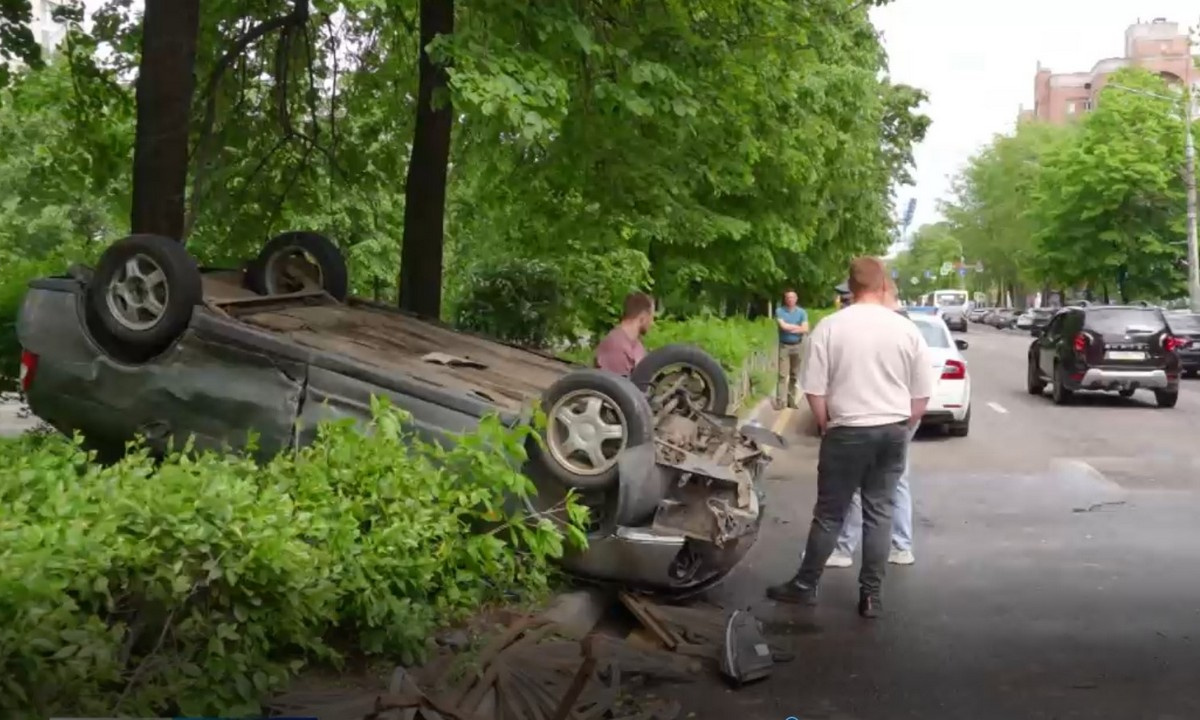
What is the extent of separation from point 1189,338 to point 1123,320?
11.5 meters

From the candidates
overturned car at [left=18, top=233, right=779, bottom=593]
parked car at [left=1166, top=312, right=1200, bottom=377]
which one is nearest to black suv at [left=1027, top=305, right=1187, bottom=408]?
parked car at [left=1166, top=312, right=1200, bottom=377]

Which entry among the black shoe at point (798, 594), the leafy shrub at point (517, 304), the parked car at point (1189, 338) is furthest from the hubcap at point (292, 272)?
the parked car at point (1189, 338)

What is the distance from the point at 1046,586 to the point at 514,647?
152 inches

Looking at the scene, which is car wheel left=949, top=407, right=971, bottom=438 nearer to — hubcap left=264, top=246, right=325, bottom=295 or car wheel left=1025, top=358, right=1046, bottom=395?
car wheel left=1025, top=358, right=1046, bottom=395

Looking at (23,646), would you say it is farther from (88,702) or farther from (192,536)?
(192,536)

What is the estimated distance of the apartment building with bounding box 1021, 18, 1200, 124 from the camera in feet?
232

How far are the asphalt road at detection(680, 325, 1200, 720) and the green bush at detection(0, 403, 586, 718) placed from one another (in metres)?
1.20

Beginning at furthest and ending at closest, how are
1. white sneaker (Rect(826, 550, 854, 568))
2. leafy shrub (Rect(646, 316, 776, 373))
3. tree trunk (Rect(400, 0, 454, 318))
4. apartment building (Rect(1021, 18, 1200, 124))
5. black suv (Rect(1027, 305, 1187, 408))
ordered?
1. apartment building (Rect(1021, 18, 1200, 124))
2. black suv (Rect(1027, 305, 1187, 408))
3. leafy shrub (Rect(646, 316, 776, 373))
4. tree trunk (Rect(400, 0, 454, 318))
5. white sneaker (Rect(826, 550, 854, 568))

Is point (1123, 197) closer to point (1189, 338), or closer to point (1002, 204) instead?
point (1189, 338)

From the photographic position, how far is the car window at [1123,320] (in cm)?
2125

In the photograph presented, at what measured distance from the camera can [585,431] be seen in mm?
6531

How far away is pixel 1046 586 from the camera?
7848 mm

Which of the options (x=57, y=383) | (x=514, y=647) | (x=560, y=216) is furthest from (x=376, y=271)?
(x=514, y=647)

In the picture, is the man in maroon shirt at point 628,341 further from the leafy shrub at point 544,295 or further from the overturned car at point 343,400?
the leafy shrub at point 544,295
